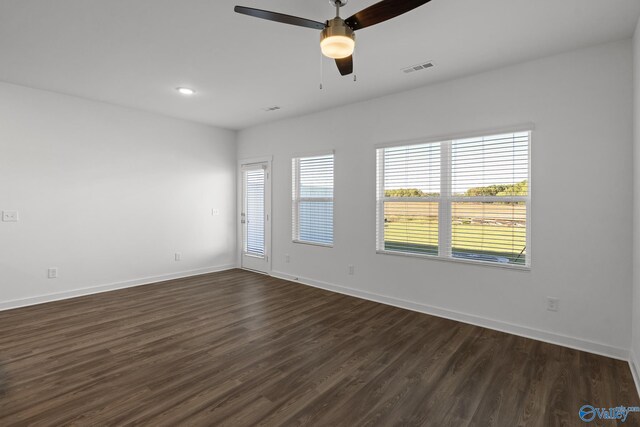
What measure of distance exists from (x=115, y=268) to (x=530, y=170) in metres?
5.55

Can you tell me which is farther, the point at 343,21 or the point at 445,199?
the point at 445,199

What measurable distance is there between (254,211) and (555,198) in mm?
4696

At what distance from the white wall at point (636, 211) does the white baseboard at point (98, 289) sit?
5.75 m

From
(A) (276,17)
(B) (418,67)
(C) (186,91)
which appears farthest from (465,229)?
(C) (186,91)

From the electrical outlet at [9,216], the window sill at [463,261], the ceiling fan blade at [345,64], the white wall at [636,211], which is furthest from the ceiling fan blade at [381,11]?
the electrical outlet at [9,216]

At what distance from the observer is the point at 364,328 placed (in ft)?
11.3

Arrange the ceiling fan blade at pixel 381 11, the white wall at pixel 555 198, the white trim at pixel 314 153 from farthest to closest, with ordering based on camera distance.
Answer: the white trim at pixel 314 153 → the white wall at pixel 555 198 → the ceiling fan blade at pixel 381 11

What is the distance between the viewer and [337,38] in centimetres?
199

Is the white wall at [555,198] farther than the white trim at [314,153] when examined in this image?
No

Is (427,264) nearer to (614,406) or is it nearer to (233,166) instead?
(614,406)

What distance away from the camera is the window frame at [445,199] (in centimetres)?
327

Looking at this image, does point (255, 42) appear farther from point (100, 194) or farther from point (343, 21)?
point (100, 194)

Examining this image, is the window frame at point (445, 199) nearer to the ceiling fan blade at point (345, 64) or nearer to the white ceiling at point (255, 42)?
the white ceiling at point (255, 42)

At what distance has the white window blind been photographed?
610 cm
